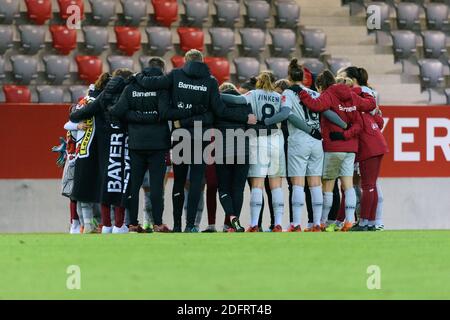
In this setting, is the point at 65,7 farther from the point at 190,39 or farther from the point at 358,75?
the point at 358,75

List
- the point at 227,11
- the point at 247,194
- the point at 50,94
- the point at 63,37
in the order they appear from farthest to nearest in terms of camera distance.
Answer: the point at 227,11
the point at 63,37
the point at 50,94
the point at 247,194

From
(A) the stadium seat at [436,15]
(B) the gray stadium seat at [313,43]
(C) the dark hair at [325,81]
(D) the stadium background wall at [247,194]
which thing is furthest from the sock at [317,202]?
(A) the stadium seat at [436,15]

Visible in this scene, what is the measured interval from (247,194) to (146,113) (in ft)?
14.7

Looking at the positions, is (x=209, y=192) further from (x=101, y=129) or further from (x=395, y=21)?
(x=395, y=21)

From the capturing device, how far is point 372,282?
8461 mm

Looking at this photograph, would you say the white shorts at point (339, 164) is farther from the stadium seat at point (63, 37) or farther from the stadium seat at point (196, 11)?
the stadium seat at point (196, 11)

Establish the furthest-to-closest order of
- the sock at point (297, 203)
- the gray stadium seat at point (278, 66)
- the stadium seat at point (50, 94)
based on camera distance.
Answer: the gray stadium seat at point (278, 66), the stadium seat at point (50, 94), the sock at point (297, 203)

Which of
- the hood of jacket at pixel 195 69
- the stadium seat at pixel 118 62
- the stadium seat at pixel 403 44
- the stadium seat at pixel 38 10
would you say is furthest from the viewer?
the stadium seat at pixel 403 44

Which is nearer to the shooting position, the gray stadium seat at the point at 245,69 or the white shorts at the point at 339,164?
the white shorts at the point at 339,164

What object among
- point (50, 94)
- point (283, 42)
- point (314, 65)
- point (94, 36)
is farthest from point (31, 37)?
point (314, 65)

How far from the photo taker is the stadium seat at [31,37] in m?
21.9

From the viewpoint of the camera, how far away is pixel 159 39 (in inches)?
907

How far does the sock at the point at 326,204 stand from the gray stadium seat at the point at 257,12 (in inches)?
354

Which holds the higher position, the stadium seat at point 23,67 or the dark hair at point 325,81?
the stadium seat at point 23,67
